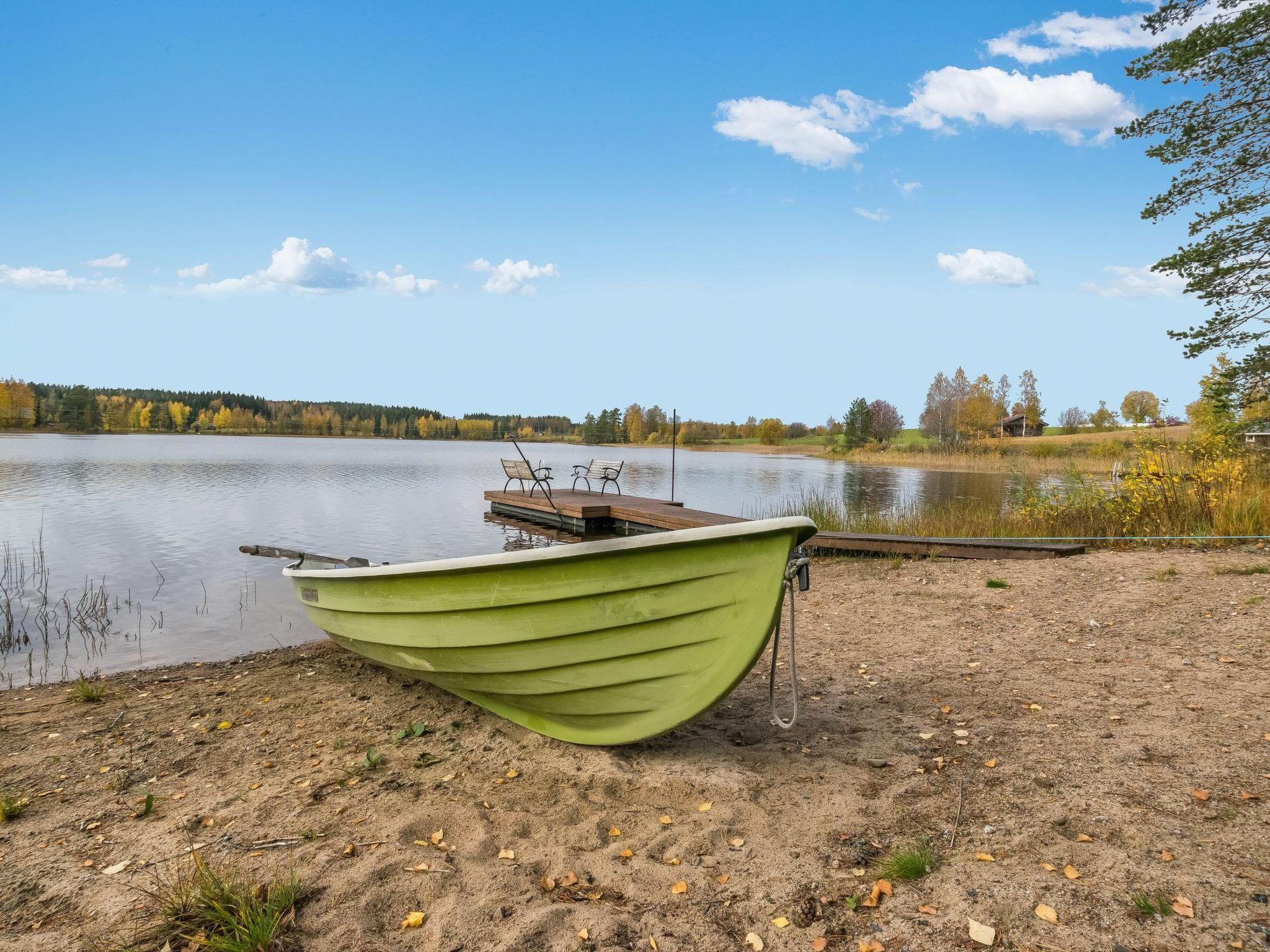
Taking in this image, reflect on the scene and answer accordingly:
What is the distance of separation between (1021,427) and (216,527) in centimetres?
7066

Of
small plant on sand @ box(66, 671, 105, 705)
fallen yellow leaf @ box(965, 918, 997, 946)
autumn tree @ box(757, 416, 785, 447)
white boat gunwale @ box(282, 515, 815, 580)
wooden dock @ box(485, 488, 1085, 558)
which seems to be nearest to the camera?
fallen yellow leaf @ box(965, 918, 997, 946)

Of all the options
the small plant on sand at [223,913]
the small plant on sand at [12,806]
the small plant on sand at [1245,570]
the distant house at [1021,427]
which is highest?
the distant house at [1021,427]

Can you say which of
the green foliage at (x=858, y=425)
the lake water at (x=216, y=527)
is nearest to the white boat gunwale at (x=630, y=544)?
the lake water at (x=216, y=527)

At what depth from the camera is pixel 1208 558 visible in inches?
299

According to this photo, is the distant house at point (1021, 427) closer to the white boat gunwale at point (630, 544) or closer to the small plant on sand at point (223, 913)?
the white boat gunwale at point (630, 544)

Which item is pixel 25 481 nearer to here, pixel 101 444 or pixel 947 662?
pixel 947 662

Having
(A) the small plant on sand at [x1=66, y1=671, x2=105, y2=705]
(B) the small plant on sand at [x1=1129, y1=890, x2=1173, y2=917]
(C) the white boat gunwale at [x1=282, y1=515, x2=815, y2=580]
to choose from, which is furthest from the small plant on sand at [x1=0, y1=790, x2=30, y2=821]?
(B) the small plant on sand at [x1=1129, y1=890, x2=1173, y2=917]

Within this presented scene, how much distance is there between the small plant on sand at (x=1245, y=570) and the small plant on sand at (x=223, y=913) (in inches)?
322

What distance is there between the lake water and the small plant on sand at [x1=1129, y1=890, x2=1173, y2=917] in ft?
23.4

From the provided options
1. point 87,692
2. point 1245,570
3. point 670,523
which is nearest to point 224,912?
point 87,692

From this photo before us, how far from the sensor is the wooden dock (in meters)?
8.86

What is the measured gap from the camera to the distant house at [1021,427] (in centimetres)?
6606

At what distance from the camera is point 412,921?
96.6 inches

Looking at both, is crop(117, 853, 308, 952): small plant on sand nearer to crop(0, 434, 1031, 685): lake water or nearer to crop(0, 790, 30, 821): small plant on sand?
crop(0, 790, 30, 821): small plant on sand
